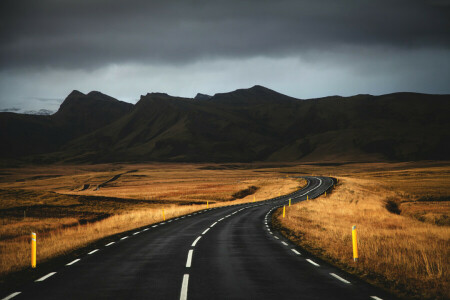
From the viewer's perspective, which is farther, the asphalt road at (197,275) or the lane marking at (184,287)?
the asphalt road at (197,275)

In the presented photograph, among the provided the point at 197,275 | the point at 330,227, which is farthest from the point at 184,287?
the point at 330,227

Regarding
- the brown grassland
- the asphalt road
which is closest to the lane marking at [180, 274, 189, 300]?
the asphalt road

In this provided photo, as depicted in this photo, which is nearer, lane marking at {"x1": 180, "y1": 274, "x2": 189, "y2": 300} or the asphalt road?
lane marking at {"x1": 180, "y1": 274, "x2": 189, "y2": 300}

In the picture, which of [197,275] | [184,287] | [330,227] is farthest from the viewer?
[330,227]

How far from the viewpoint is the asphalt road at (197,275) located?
29.8ft

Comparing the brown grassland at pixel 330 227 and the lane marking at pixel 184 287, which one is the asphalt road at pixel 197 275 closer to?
the lane marking at pixel 184 287

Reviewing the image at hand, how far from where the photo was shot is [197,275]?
36.4 ft

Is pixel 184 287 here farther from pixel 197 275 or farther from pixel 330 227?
pixel 330 227

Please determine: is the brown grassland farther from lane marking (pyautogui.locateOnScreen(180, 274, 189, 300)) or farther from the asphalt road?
lane marking (pyautogui.locateOnScreen(180, 274, 189, 300))

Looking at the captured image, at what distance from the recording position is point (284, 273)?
11406 mm

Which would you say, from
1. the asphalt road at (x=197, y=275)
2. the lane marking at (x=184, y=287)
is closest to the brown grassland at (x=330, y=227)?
the asphalt road at (x=197, y=275)

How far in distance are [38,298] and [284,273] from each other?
21.4 ft

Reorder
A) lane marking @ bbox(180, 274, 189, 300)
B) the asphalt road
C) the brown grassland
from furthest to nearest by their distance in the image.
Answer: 1. the brown grassland
2. the asphalt road
3. lane marking @ bbox(180, 274, 189, 300)

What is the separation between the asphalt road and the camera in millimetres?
9094
